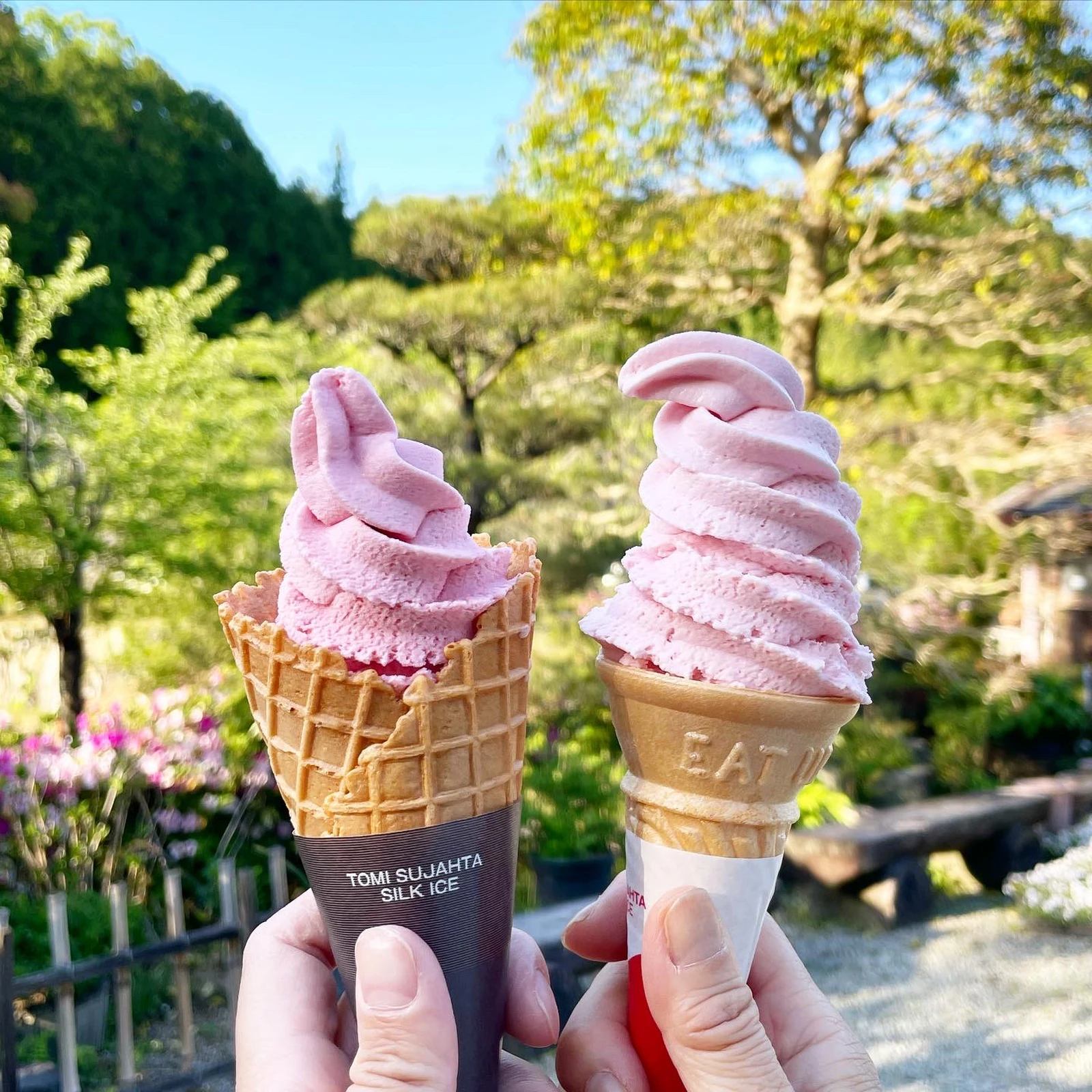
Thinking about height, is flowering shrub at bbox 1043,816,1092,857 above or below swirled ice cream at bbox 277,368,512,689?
below

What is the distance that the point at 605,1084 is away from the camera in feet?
4.79

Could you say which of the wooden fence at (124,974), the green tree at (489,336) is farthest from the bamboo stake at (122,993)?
the green tree at (489,336)

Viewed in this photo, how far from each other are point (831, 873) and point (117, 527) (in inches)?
181

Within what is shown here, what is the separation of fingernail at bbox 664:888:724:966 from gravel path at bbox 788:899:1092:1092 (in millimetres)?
3425

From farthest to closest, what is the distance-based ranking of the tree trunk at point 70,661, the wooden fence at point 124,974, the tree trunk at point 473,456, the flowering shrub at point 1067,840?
the tree trunk at point 473,456 → the flowering shrub at point 1067,840 → the tree trunk at point 70,661 → the wooden fence at point 124,974

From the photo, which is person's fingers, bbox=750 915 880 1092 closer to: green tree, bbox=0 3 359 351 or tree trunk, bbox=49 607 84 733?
tree trunk, bbox=49 607 84 733

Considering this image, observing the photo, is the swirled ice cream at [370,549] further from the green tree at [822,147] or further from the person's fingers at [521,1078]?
the green tree at [822,147]

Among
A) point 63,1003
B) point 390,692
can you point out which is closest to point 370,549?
point 390,692

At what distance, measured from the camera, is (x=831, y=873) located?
219 inches

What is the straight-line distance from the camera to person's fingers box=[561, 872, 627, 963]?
5.70 feet

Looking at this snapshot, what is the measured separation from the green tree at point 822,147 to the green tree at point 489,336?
2.93 ft

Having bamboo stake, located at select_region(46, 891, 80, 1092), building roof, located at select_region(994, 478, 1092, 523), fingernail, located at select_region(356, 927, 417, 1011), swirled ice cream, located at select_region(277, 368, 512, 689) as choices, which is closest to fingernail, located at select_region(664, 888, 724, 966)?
fingernail, located at select_region(356, 927, 417, 1011)

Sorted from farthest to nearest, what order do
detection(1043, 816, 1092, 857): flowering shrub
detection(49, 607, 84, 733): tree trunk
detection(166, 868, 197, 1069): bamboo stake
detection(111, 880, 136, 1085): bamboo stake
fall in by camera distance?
detection(1043, 816, 1092, 857): flowering shrub, detection(49, 607, 84, 733): tree trunk, detection(166, 868, 197, 1069): bamboo stake, detection(111, 880, 136, 1085): bamboo stake

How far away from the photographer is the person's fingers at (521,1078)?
1.55 metres
